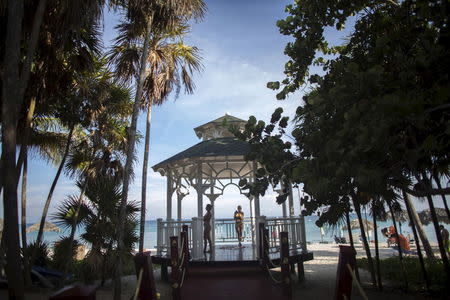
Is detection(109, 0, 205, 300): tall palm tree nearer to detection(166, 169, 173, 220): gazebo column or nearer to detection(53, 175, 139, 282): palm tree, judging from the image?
detection(53, 175, 139, 282): palm tree

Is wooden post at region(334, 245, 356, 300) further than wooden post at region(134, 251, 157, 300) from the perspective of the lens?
No

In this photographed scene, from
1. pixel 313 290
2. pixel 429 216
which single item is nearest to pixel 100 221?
pixel 313 290

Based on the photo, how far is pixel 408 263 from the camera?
12992mm

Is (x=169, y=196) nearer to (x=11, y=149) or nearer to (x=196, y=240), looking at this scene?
(x=196, y=240)

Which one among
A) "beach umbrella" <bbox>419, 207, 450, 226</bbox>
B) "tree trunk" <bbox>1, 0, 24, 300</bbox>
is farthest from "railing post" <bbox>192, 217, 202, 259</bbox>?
"beach umbrella" <bbox>419, 207, 450, 226</bbox>

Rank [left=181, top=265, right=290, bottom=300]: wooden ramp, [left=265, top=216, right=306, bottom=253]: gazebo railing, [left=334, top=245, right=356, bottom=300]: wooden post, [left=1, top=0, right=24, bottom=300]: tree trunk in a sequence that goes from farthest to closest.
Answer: [left=265, top=216, right=306, bottom=253]: gazebo railing → [left=181, top=265, right=290, bottom=300]: wooden ramp → [left=1, top=0, right=24, bottom=300]: tree trunk → [left=334, top=245, right=356, bottom=300]: wooden post

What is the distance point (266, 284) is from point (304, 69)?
5.54 metres

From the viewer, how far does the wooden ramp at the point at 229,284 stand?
281 inches

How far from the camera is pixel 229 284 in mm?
8148

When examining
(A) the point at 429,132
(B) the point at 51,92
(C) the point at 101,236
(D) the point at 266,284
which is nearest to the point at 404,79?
(A) the point at 429,132

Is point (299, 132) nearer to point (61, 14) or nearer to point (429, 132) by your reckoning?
point (429, 132)

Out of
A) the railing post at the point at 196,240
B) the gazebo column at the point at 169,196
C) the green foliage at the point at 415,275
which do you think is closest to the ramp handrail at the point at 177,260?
the railing post at the point at 196,240

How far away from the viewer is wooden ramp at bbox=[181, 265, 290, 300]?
713 centimetres

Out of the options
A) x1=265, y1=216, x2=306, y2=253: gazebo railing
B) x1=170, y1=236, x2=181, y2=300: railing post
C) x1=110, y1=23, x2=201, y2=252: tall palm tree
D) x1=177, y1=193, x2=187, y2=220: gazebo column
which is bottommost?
x1=170, y1=236, x2=181, y2=300: railing post
